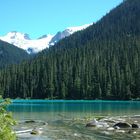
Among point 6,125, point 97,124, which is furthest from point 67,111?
point 6,125

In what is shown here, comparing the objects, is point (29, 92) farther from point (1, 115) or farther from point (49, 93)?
point (1, 115)

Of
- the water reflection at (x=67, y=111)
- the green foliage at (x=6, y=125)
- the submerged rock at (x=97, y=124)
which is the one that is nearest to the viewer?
the green foliage at (x=6, y=125)

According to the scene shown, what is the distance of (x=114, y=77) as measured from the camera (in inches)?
7082

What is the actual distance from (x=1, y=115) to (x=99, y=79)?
175039 millimetres

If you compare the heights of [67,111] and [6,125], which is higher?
[67,111]

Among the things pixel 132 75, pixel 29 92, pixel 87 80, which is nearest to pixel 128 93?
pixel 132 75

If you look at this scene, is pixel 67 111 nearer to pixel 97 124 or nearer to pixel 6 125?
pixel 97 124

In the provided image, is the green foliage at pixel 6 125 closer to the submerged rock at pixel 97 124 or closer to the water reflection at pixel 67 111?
the submerged rock at pixel 97 124

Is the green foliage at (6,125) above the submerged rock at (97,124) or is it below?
above

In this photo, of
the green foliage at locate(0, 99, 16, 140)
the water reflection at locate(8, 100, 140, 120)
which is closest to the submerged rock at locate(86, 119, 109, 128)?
the water reflection at locate(8, 100, 140, 120)

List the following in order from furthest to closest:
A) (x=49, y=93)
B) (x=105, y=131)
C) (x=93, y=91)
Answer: (x=49, y=93)
(x=93, y=91)
(x=105, y=131)

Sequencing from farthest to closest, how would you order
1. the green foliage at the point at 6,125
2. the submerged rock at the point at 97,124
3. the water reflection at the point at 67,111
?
1. the water reflection at the point at 67,111
2. the submerged rock at the point at 97,124
3. the green foliage at the point at 6,125

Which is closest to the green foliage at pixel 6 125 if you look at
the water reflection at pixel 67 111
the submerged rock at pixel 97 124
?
the submerged rock at pixel 97 124

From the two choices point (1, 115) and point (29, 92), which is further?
point (29, 92)
